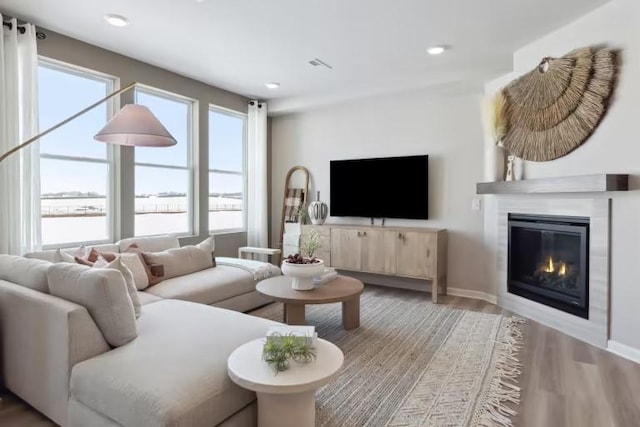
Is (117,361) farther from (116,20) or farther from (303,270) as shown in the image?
(116,20)

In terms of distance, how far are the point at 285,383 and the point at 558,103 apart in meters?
3.20

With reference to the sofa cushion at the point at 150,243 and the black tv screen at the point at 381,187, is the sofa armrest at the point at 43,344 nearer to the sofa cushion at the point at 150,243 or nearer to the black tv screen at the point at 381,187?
the sofa cushion at the point at 150,243

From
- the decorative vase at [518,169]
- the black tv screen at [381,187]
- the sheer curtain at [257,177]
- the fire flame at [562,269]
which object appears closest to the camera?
the fire flame at [562,269]

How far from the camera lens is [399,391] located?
218cm

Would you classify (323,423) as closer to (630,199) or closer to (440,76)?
(630,199)

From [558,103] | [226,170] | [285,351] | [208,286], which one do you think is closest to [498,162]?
[558,103]

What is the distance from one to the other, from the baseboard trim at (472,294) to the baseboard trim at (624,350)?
4.18 feet

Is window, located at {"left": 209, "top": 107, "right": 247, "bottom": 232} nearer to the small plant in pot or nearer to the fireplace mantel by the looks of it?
the small plant in pot

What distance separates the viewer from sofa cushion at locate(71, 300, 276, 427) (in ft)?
4.54

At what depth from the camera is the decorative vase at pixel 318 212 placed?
16.5 feet

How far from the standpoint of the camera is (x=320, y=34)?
127 inches

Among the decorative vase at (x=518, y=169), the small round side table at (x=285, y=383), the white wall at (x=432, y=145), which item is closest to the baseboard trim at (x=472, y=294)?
the white wall at (x=432, y=145)

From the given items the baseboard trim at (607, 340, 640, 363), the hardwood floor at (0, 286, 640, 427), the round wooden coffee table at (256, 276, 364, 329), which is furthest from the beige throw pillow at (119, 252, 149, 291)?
the baseboard trim at (607, 340, 640, 363)

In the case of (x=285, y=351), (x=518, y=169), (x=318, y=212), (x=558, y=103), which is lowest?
(x=285, y=351)
